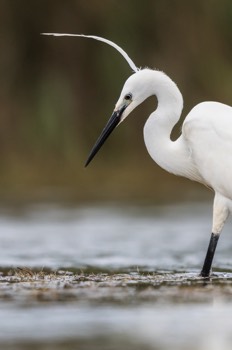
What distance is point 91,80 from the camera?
19906 millimetres

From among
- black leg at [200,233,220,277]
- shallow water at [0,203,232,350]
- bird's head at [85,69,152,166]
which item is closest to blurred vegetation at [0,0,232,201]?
shallow water at [0,203,232,350]

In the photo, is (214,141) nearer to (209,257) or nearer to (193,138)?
(193,138)

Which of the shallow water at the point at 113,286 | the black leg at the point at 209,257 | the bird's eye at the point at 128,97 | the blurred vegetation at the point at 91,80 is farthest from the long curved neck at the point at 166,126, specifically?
the blurred vegetation at the point at 91,80

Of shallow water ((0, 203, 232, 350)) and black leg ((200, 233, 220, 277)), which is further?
black leg ((200, 233, 220, 277))

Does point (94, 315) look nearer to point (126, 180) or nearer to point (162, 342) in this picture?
point (162, 342)

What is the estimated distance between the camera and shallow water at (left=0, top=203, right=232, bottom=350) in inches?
244

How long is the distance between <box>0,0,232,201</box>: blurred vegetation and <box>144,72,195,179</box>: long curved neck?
926 centimetres

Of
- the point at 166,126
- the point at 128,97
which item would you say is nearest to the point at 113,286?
the point at 166,126

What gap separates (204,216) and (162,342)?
10.1 m

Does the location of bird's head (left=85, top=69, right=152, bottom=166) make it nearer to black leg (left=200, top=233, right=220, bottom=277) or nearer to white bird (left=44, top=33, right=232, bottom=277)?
white bird (left=44, top=33, right=232, bottom=277)

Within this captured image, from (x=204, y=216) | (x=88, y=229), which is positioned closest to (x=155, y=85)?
(x=88, y=229)

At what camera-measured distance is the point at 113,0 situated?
20.1 m

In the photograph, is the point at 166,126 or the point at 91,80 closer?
the point at 166,126

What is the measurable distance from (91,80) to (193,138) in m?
11.0
